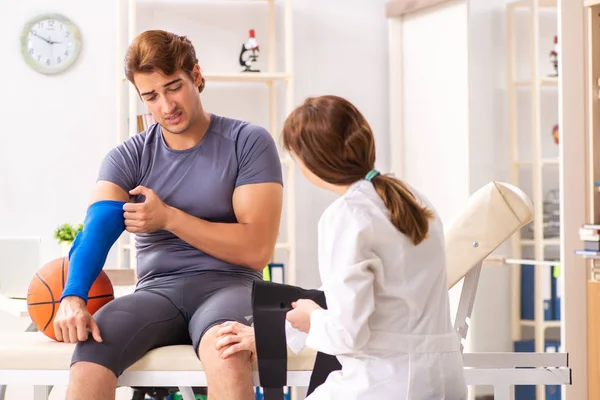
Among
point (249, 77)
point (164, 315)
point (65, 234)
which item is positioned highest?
point (249, 77)

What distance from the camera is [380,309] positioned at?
1460 mm

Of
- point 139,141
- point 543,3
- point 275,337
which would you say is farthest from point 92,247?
point 543,3

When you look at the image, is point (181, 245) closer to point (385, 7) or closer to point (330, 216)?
point (330, 216)

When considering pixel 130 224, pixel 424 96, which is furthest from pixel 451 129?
pixel 130 224

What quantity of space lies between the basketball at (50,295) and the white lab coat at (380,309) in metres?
0.60

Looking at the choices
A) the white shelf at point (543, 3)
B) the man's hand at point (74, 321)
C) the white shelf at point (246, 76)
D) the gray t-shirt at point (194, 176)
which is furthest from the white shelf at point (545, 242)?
the man's hand at point (74, 321)

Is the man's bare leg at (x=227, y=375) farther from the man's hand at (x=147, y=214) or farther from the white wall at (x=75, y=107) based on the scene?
the white wall at (x=75, y=107)

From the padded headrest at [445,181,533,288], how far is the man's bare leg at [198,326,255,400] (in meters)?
0.57

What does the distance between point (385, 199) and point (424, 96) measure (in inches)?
103

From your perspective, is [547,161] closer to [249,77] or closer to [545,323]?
[545,323]

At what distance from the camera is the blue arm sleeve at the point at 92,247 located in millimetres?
1787

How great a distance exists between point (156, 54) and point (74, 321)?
24.1 inches

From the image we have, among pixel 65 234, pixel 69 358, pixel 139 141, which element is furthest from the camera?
pixel 65 234

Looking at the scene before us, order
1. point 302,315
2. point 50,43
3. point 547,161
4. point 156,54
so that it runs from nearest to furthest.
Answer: point 302,315 → point 156,54 → point 547,161 → point 50,43
